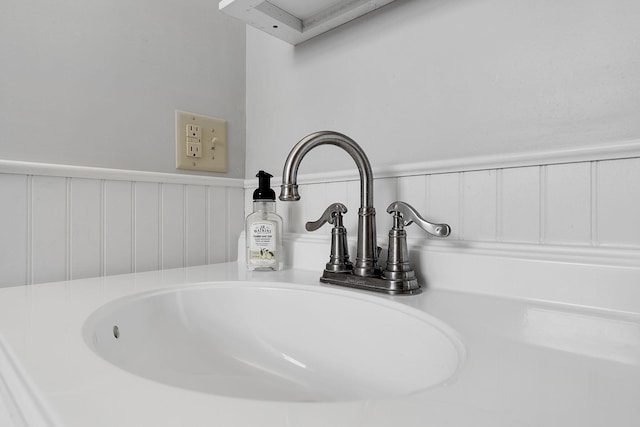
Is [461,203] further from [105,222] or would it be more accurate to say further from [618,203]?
[105,222]

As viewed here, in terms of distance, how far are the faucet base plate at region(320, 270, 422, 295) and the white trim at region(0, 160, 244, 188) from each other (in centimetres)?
46

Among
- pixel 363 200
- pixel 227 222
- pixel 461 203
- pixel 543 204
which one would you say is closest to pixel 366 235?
pixel 363 200

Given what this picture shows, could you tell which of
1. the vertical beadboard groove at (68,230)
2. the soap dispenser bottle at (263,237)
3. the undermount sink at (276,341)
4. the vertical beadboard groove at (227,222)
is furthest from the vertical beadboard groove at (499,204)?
the vertical beadboard groove at (68,230)

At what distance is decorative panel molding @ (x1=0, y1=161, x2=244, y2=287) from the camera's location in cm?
68

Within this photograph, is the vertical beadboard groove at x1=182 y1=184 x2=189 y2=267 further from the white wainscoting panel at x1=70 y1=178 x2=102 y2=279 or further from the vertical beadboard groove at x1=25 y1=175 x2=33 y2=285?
the vertical beadboard groove at x1=25 y1=175 x2=33 y2=285

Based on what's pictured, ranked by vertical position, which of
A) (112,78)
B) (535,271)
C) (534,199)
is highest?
(112,78)

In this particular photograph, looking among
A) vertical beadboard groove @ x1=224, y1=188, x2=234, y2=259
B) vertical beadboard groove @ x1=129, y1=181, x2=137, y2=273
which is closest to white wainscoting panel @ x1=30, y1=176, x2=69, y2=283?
vertical beadboard groove @ x1=129, y1=181, x2=137, y2=273

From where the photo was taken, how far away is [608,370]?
298mm

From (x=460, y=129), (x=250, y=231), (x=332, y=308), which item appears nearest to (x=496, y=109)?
(x=460, y=129)

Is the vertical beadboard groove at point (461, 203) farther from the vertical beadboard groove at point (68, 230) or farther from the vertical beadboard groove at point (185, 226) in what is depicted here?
the vertical beadboard groove at point (68, 230)

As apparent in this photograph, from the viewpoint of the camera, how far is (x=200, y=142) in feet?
3.04

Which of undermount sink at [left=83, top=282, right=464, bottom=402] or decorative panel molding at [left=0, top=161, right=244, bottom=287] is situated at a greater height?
decorative panel molding at [left=0, top=161, right=244, bottom=287]

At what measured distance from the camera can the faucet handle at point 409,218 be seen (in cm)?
54

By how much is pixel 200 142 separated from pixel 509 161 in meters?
0.69
